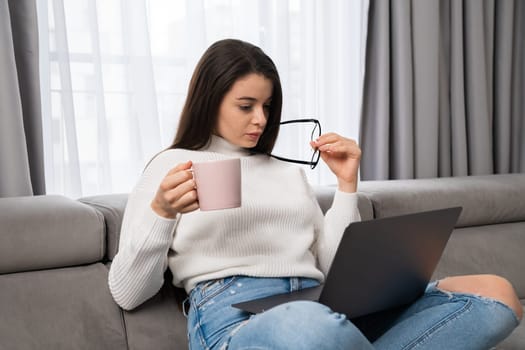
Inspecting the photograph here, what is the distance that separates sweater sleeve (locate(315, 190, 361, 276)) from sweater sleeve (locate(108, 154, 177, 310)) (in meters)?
0.39

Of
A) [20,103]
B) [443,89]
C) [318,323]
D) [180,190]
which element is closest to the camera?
[318,323]

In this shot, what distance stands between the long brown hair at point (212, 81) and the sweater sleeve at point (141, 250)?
0.47 ft

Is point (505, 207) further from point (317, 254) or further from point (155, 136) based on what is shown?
point (155, 136)

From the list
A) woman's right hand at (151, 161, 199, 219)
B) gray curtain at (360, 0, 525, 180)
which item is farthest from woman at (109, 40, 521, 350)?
gray curtain at (360, 0, 525, 180)

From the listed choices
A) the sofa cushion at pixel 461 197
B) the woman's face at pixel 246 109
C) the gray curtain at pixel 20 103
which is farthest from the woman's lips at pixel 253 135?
the gray curtain at pixel 20 103

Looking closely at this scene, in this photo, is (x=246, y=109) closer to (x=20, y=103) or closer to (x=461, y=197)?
(x=20, y=103)

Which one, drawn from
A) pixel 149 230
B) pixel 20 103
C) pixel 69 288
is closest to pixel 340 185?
pixel 149 230

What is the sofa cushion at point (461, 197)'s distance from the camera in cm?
197

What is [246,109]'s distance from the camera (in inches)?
57.2

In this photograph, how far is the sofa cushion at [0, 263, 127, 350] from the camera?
1.30 m

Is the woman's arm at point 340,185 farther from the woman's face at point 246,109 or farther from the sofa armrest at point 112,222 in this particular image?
the sofa armrest at point 112,222

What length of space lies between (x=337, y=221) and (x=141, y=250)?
19.2 inches

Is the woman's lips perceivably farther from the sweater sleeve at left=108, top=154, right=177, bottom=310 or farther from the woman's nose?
the sweater sleeve at left=108, top=154, right=177, bottom=310

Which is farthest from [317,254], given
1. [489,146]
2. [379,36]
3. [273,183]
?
[489,146]
